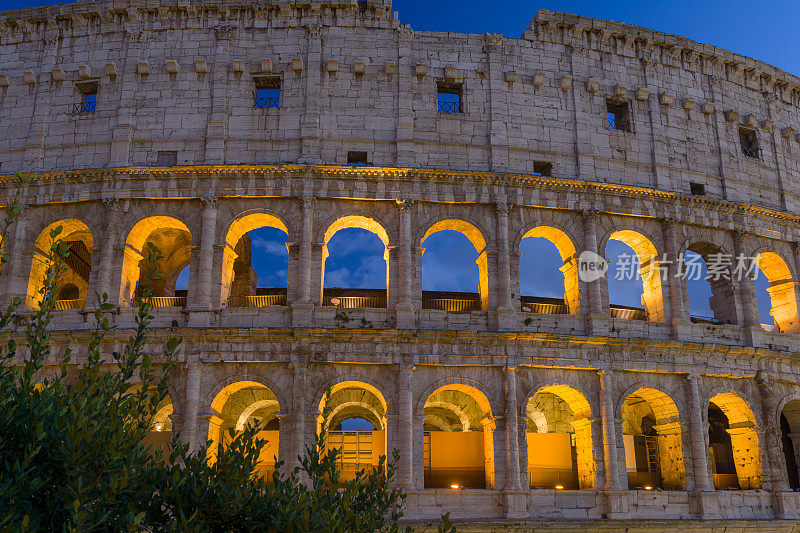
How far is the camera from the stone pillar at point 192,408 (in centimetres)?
1683

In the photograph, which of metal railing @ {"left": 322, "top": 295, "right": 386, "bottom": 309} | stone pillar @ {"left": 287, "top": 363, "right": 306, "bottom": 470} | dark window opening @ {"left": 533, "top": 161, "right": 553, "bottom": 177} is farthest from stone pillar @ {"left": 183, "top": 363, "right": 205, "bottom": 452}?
dark window opening @ {"left": 533, "top": 161, "right": 553, "bottom": 177}

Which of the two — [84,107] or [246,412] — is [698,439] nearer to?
[246,412]

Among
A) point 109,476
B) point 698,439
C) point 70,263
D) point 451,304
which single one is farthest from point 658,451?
point 70,263

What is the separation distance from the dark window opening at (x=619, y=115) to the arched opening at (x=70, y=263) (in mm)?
Result: 15853

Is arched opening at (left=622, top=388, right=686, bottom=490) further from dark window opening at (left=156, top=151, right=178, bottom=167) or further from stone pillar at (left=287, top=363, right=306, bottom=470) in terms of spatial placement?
dark window opening at (left=156, top=151, right=178, bottom=167)

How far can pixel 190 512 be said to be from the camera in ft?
22.4

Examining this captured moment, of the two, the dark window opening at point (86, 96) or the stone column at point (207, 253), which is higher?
the dark window opening at point (86, 96)

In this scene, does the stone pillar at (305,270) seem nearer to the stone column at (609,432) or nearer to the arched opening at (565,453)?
the arched opening at (565,453)

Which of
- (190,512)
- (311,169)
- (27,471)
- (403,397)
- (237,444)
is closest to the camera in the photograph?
(27,471)

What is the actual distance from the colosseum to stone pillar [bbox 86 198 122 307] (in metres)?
0.08

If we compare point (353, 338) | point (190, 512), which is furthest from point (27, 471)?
point (353, 338)

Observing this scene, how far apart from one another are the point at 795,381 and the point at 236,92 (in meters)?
18.2

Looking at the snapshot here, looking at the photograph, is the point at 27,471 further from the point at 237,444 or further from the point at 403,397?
the point at 403,397

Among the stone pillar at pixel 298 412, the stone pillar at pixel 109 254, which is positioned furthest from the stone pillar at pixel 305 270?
the stone pillar at pixel 109 254
